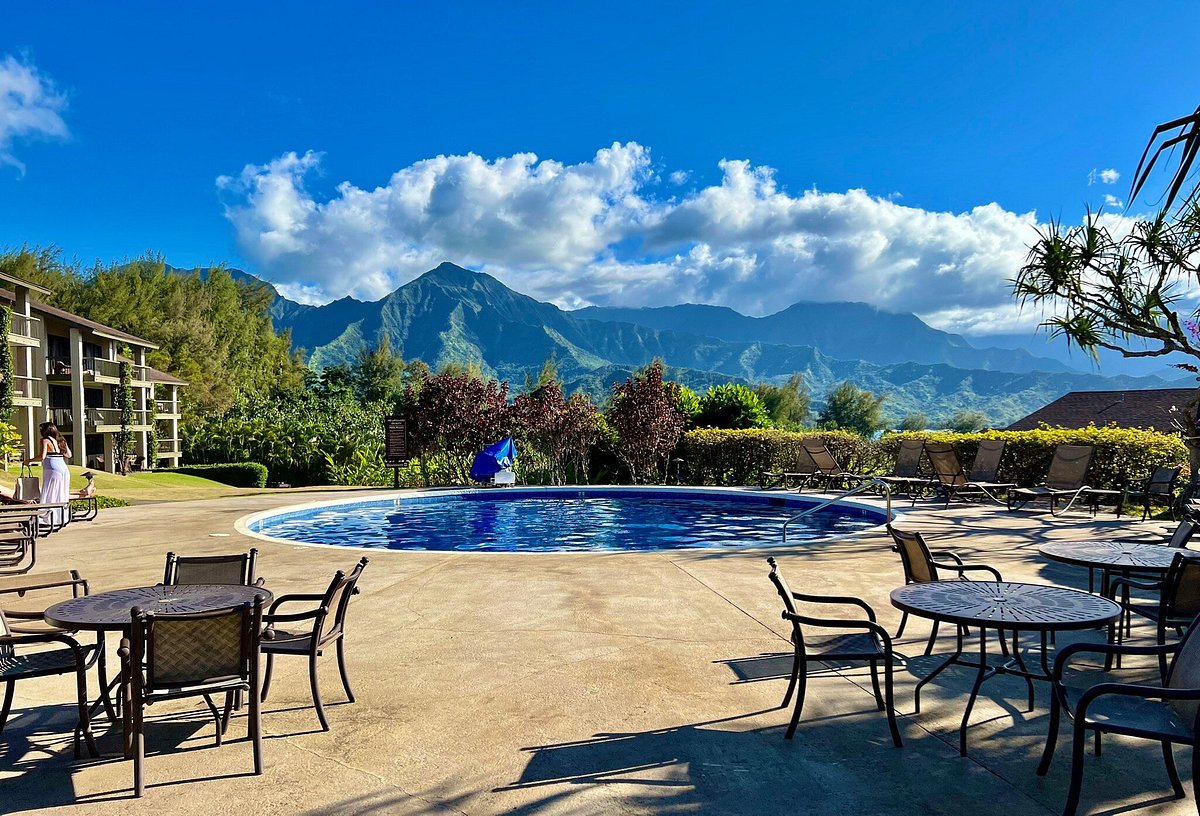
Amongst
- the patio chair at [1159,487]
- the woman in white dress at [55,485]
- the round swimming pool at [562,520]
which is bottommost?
the round swimming pool at [562,520]

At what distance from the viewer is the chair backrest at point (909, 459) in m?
16.0

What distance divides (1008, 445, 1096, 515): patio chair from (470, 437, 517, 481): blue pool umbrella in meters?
11.8

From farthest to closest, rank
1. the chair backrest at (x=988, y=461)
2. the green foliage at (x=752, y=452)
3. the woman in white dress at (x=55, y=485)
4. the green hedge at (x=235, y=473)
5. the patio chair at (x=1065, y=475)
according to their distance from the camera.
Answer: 1. the green hedge at (x=235, y=473)
2. the green foliage at (x=752, y=452)
3. the chair backrest at (x=988, y=461)
4. the patio chair at (x=1065, y=475)
5. the woman in white dress at (x=55, y=485)

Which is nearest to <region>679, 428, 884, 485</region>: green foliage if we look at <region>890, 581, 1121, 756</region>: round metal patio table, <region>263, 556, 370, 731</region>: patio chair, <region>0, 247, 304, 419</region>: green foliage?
<region>890, 581, 1121, 756</region>: round metal patio table

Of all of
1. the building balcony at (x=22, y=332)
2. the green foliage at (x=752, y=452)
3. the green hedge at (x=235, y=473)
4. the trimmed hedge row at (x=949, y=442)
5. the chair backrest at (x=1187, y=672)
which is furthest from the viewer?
the green hedge at (x=235, y=473)

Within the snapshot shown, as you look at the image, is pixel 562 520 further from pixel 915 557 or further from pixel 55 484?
pixel 915 557

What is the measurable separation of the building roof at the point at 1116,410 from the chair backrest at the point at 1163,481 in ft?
72.5

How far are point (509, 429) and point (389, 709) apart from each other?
55.5 ft

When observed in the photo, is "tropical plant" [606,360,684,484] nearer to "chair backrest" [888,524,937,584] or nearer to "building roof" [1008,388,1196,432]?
"chair backrest" [888,524,937,584]

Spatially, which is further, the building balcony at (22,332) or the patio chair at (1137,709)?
the building balcony at (22,332)

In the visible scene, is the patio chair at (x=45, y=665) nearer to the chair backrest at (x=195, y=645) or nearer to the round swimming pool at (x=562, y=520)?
the chair backrest at (x=195, y=645)

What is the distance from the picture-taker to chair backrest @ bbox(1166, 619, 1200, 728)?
8.98 ft

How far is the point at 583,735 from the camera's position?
3615 millimetres

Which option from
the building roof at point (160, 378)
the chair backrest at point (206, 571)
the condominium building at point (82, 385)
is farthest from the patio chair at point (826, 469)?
the building roof at point (160, 378)
